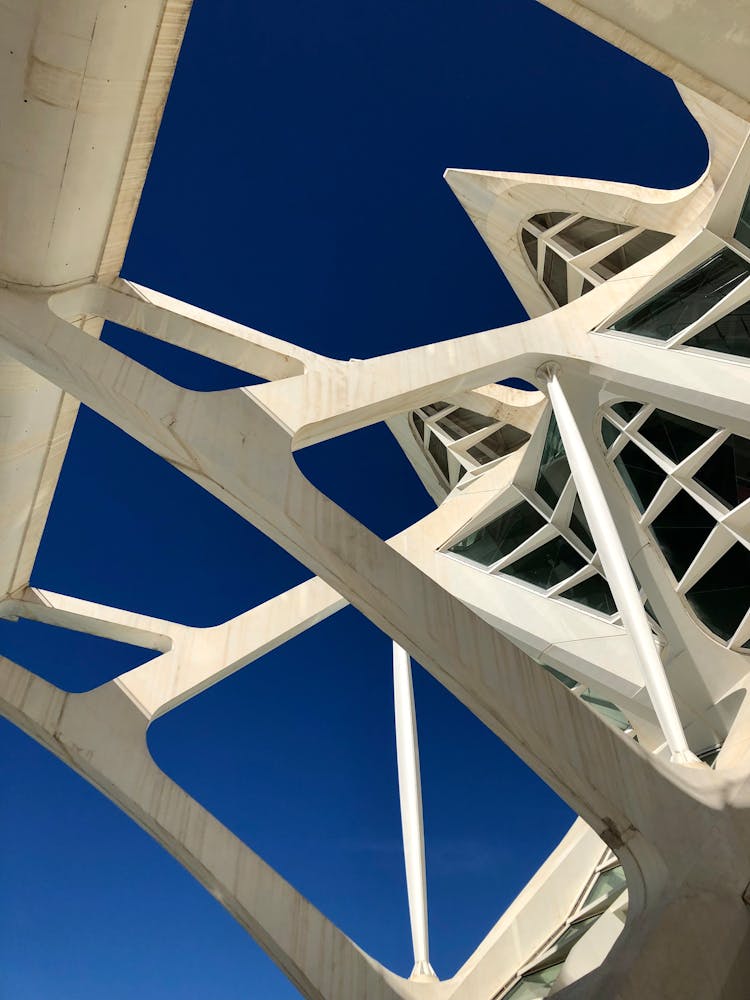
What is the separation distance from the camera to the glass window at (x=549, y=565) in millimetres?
15797

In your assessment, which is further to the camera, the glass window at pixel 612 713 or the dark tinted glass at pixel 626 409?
the glass window at pixel 612 713

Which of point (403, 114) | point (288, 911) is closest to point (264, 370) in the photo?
point (288, 911)

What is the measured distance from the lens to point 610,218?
51.9ft

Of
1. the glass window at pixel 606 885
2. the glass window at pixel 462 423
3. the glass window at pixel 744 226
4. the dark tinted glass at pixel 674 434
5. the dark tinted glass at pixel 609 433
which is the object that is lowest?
the glass window at pixel 606 885

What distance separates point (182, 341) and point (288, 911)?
770 centimetres

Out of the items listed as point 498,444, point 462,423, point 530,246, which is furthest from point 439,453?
point 530,246

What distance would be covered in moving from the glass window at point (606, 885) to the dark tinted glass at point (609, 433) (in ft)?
25.7

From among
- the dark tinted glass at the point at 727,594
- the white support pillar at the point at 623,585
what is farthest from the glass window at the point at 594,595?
the white support pillar at the point at 623,585

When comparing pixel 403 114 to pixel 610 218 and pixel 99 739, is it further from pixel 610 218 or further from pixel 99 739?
pixel 99 739

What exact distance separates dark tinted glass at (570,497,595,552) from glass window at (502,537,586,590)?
0.32 meters

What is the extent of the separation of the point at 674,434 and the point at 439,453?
11828 mm

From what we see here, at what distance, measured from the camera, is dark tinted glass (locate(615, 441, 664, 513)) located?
13555mm

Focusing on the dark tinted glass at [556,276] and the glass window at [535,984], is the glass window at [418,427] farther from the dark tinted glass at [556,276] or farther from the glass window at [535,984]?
the glass window at [535,984]

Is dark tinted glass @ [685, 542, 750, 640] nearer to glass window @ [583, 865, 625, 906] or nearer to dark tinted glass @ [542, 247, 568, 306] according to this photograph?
glass window @ [583, 865, 625, 906]
